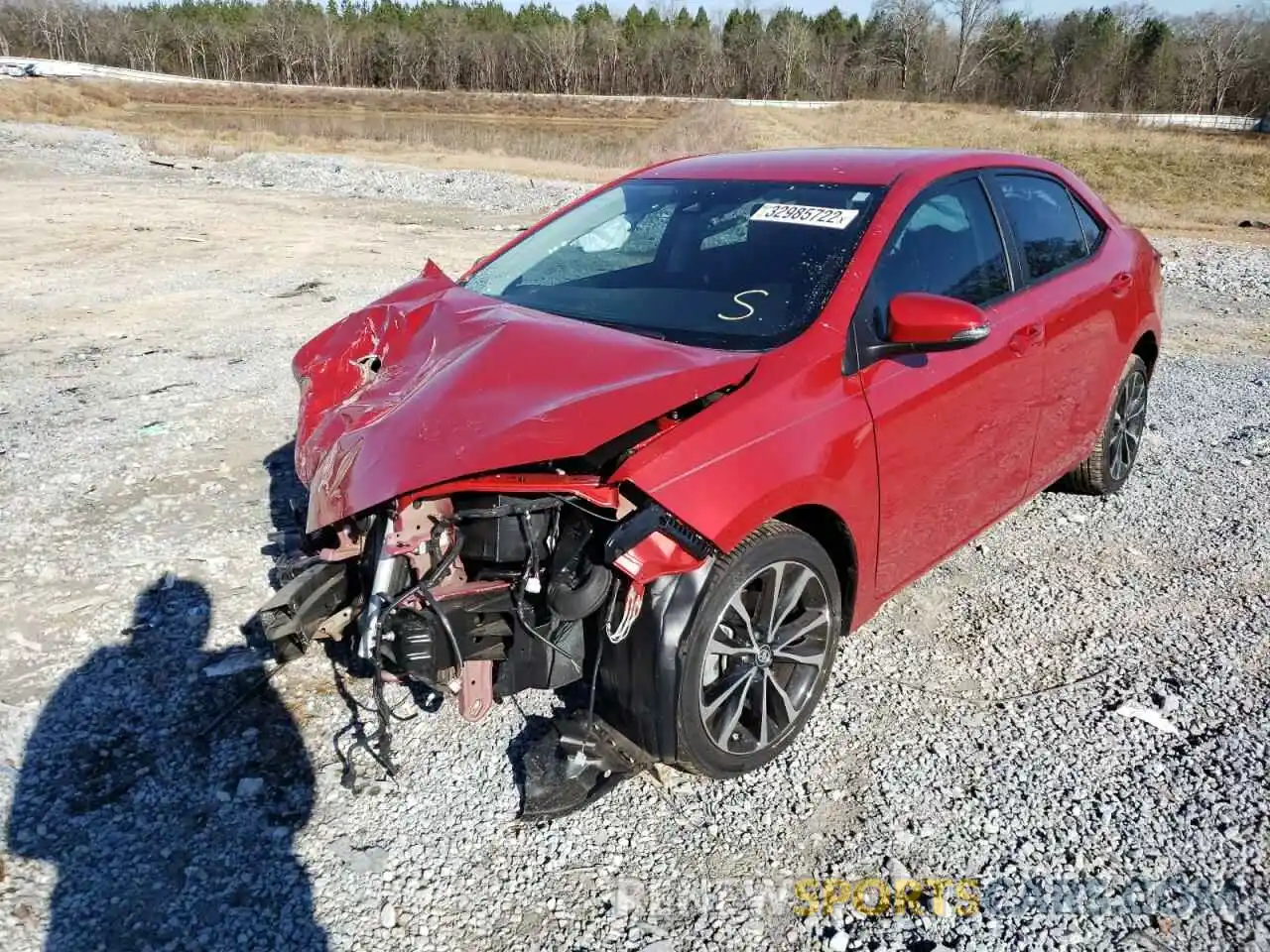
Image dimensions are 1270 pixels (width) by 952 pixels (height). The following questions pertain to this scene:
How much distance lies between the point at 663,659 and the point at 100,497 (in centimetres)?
365

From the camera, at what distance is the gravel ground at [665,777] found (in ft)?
8.10

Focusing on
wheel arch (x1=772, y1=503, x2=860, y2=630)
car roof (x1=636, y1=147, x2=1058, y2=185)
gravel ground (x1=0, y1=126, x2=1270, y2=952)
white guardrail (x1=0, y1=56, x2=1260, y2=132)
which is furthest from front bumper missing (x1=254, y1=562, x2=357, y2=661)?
white guardrail (x1=0, y1=56, x2=1260, y2=132)

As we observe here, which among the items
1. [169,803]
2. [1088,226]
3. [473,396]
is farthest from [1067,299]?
[169,803]

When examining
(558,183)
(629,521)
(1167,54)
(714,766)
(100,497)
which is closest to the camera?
(629,521)

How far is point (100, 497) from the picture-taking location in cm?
484

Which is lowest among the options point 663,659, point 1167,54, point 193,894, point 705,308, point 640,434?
point 193,894

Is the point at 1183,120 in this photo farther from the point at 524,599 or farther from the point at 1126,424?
the point at 524,599

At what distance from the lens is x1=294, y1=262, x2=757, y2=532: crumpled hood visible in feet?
8.61

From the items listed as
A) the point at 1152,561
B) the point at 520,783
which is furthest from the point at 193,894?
the point at 1152,561

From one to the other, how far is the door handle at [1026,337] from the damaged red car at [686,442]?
0.04 ft

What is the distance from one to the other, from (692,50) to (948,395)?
3623 inches

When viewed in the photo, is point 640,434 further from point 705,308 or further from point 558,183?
point 558,183

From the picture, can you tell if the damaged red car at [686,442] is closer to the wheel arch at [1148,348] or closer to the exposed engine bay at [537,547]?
the exposed engine bay at [537,547]

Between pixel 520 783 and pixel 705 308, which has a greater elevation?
pixel 705 308
